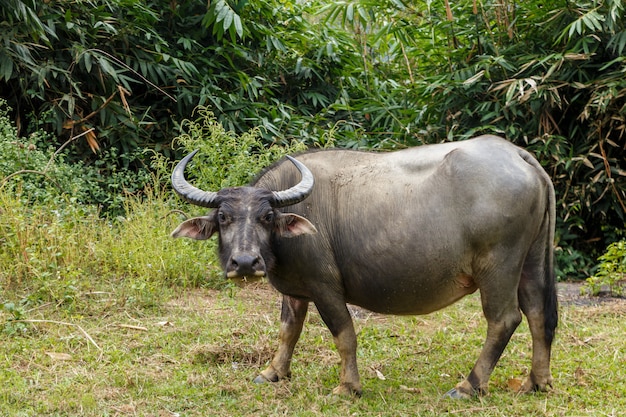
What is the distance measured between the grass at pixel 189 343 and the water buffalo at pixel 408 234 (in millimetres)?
366

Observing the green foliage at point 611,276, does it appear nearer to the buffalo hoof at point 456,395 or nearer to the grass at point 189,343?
the grass at point 189,343

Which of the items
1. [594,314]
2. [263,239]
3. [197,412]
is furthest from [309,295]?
[594,314]

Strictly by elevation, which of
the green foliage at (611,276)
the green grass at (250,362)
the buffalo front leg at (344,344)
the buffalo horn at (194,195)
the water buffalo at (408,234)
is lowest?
the green foliage at (611,276)

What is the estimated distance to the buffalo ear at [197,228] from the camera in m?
5.14

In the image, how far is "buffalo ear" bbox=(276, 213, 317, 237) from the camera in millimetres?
4965

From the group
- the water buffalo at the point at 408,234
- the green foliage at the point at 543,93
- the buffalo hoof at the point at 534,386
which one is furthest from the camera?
the green foliage at the point at 543,93

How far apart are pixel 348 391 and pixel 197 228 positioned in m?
1.51

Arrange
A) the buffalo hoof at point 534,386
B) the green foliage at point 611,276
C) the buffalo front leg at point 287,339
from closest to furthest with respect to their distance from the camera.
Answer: the buffalo hoof at point 534,386 → the buffalo front leg at point 287,339 → the green foliage at point 611,276

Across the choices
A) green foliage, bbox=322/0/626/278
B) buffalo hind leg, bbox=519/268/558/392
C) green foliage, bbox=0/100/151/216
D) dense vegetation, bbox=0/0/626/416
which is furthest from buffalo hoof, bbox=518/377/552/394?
green foliage, bbox=0/100/151/216

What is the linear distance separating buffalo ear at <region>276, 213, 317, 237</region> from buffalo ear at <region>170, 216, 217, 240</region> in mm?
480

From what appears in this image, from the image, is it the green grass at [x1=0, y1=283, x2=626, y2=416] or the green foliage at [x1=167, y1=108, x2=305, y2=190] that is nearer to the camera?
the green grass at [x1=0, y1=283, x2=626, y2=416]

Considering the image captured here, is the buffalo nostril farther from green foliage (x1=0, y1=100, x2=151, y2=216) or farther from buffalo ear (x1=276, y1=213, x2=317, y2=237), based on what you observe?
green foliage (x1=0, y1=100, x2=151, y2=216)

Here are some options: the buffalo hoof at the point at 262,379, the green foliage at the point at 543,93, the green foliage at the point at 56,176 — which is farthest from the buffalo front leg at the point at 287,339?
the green foliage at the point at 543,93

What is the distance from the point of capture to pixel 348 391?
5.18m
